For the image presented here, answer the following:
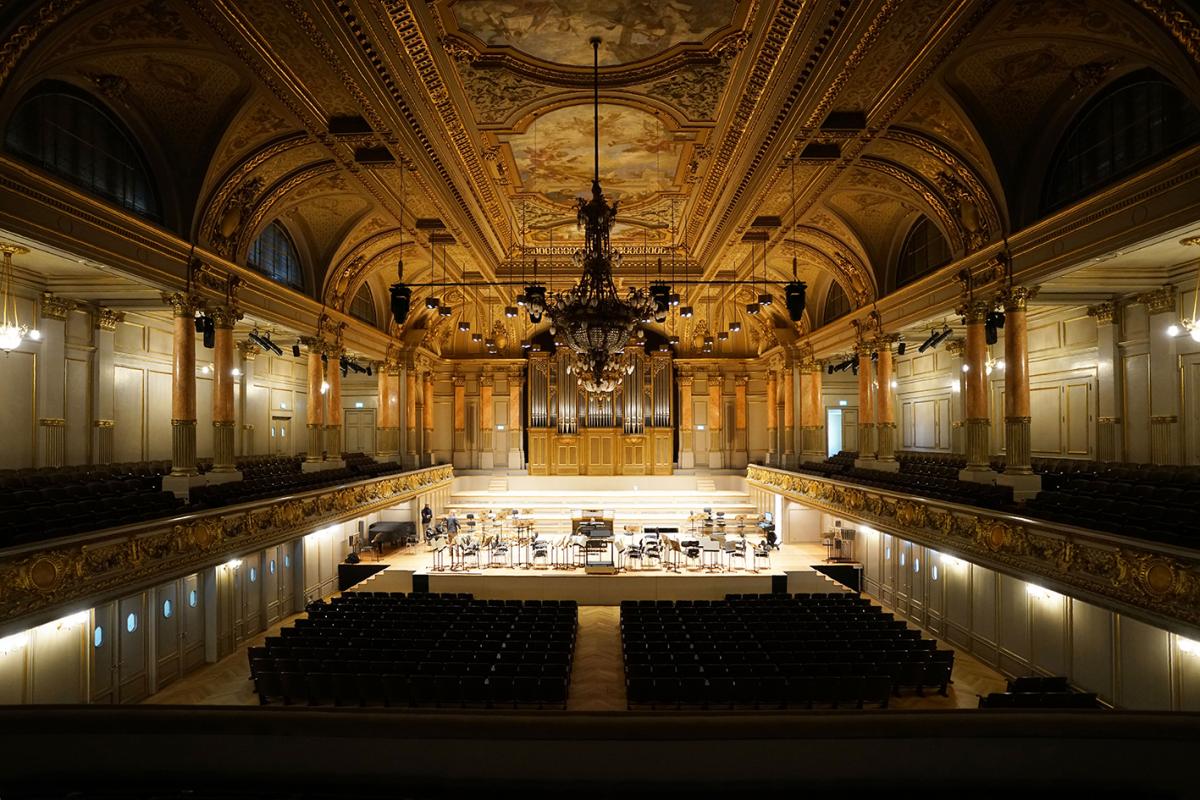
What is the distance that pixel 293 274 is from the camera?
594 inches

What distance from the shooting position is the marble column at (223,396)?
459 inches

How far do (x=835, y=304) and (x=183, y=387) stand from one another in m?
17.1

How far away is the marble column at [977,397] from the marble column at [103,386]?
57.3 feet

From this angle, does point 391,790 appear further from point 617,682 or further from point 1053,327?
point 1053,327

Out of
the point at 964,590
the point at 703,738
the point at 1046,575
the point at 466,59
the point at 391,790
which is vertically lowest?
the point at 964,590

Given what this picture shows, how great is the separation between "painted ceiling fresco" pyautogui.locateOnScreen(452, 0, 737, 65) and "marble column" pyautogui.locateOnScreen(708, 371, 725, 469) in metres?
17.9

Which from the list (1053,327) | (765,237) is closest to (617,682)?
(765,237)

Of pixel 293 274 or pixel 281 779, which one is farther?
pixel 293 274

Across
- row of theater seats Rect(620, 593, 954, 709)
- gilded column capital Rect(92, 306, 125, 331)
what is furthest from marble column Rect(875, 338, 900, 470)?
gilded column capital Rect(92, 306, 125, 331)

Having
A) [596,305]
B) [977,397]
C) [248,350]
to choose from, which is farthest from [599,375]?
[248,350]

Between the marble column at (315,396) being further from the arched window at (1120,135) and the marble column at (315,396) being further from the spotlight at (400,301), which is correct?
the arched window at (1120,135)

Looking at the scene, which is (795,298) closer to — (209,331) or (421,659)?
(421,659)

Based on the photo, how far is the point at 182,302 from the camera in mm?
10555

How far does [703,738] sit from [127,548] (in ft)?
29.4
